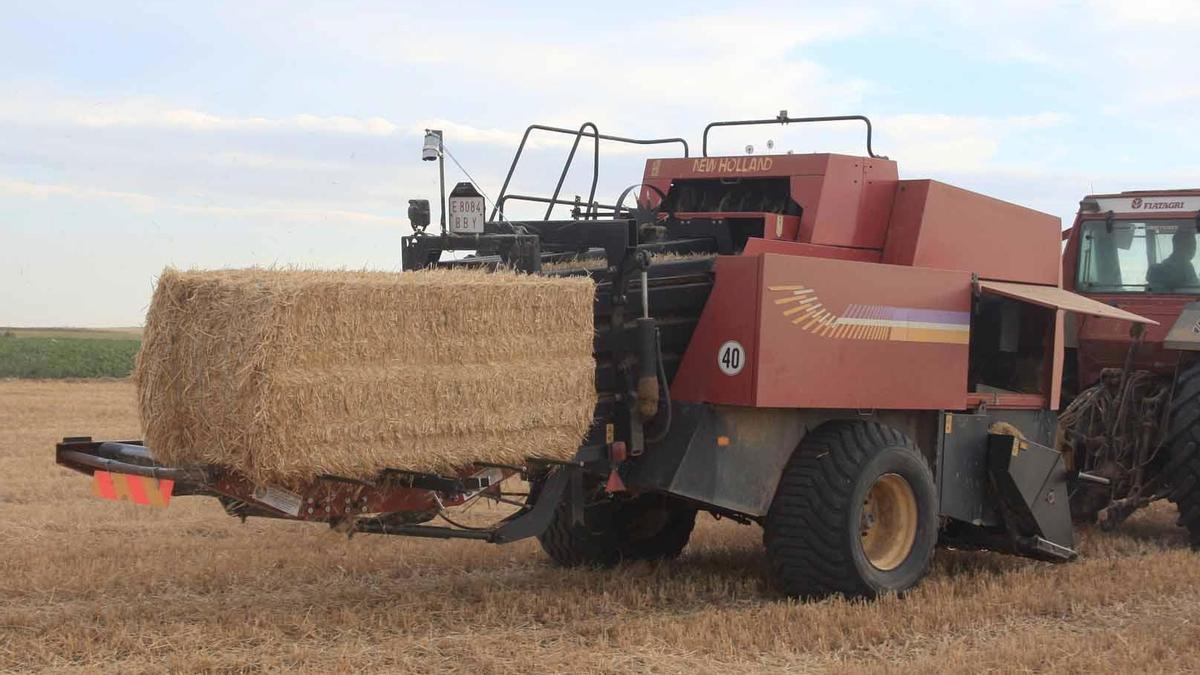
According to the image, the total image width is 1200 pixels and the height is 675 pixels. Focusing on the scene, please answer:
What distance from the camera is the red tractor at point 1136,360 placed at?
929 centimetres

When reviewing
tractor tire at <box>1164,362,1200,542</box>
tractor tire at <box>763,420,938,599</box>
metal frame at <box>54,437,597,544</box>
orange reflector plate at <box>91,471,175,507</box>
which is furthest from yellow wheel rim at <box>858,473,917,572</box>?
orange reflector plate at <box>91,471,175,507</box>

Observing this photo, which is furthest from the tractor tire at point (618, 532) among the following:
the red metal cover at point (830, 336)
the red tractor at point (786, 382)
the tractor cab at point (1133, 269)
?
the tractor cab at point (1133, 269)

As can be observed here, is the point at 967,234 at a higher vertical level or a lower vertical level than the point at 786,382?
higher

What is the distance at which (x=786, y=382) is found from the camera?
6.87 metres

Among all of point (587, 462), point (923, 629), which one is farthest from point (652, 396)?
point (923, 629)

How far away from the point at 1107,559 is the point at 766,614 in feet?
10.1

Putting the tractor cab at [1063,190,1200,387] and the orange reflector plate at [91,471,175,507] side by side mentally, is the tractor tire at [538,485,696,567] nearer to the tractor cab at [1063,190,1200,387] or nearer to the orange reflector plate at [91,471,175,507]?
the orange reflector plate at [91,471,175,507]

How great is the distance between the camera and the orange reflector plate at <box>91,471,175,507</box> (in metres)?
5.80

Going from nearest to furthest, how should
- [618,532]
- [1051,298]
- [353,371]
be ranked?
[353,371] → [1051,298] → [618,532]

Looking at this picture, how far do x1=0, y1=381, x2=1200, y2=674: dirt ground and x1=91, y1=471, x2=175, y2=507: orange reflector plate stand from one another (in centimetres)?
56

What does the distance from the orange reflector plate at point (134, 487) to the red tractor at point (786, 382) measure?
0.04 feet

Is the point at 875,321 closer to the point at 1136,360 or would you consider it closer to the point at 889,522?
the point at 889,522

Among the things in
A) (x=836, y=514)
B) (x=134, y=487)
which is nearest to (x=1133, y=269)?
(x=836, y=514)

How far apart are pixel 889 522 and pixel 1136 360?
3401 mm
